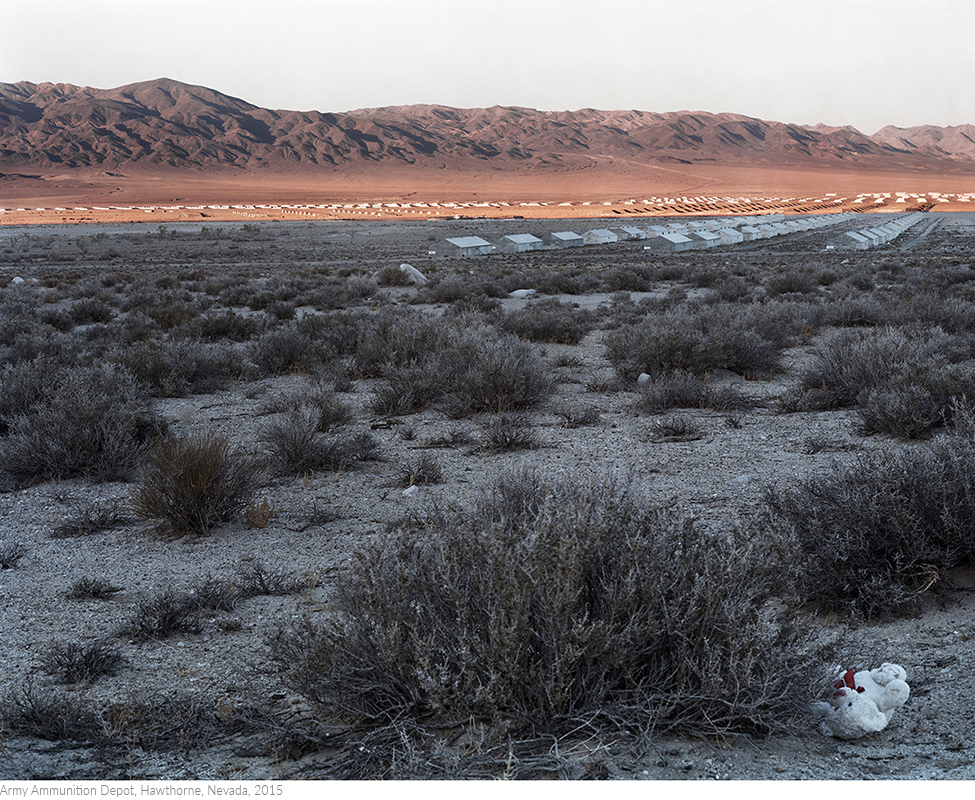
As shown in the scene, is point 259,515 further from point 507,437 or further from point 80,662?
point 507,437

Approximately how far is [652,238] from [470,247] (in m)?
13.4

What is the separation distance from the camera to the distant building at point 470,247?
4278cm

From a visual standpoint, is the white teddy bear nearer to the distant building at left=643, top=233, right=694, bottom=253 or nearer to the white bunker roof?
the white bunker roof

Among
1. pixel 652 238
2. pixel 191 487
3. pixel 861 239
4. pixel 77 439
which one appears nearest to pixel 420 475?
pixel 191 487

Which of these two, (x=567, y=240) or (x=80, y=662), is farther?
(x=567, y=240)

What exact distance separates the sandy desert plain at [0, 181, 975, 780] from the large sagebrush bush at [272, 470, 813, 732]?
0.08ft

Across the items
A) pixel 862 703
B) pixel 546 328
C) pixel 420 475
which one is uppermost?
pixel 546 328

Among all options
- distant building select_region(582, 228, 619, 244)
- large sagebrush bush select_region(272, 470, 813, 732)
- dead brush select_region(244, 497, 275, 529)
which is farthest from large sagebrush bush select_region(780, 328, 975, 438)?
distant building select_region(582, 228, 619, 244)

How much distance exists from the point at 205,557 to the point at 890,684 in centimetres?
413

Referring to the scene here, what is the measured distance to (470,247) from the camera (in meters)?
42.9

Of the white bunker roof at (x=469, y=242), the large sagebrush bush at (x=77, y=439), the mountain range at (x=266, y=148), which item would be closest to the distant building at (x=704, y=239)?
the white bunker roof at (x=469, y=242)

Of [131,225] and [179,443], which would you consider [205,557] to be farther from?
[131,225]

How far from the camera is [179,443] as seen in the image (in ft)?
19.4

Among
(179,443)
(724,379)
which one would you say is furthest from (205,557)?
(724,379)
